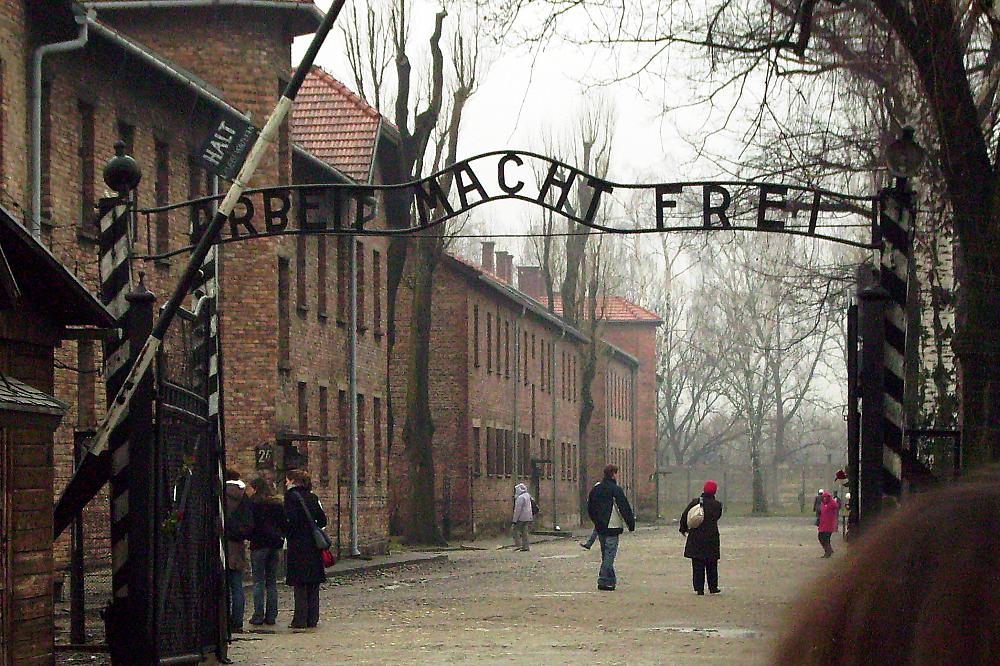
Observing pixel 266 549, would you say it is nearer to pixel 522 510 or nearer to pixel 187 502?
pixel 187 502

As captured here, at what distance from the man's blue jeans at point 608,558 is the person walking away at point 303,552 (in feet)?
25.1

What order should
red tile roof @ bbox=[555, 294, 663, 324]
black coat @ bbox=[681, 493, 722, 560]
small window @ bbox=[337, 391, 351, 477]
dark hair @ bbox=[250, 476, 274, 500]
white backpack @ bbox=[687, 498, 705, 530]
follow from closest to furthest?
dark hair @ bbox=[250, 476, 274, 500] → white backpack @ bbox=[687, 498, 705, 530] → black coat @ bbox=[681, 493, 722, 560] → small window @ bbox=[337, 391, 351, 477] → red tile roof @ bbox=[555, 294, 663, 324]

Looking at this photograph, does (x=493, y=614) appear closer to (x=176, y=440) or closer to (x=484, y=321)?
(x=176, y=440)

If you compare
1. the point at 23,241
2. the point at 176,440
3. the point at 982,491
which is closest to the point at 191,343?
the point at 176,440

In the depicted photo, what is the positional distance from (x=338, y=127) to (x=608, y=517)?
17.9 meters

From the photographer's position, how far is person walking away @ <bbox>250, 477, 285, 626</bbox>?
18.6 metres

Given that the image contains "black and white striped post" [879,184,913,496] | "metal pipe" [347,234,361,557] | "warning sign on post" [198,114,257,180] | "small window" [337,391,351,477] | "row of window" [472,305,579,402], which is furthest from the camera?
"row of window" [472,305,579,402]

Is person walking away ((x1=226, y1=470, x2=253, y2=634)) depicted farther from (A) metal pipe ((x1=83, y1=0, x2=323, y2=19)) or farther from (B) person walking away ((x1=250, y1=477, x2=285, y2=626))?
(A) metal pipe ((x1=83, y1=0, x2=323, y2=19))

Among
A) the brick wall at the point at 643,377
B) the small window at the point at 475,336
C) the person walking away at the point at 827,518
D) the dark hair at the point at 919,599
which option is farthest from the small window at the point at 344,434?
the brick wall at the point at 643,377

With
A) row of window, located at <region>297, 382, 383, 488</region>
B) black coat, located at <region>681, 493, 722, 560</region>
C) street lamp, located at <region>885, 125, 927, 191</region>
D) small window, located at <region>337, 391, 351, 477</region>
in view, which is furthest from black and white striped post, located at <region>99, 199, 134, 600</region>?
small window, located at <region>337, 391, 351, 477</region>

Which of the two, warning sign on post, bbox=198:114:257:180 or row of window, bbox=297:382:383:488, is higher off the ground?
warning sign on post, bbox=198:114:257:180

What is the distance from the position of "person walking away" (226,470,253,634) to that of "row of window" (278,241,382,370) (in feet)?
47.7

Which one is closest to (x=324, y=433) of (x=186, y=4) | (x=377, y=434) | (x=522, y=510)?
(x=377, y=434)

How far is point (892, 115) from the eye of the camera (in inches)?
602
